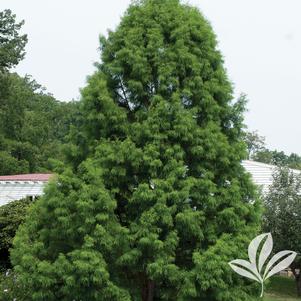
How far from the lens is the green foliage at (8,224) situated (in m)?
14.5

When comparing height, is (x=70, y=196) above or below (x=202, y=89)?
below

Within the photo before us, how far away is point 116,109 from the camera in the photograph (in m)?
6.41

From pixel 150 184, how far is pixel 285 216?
15.0 meters

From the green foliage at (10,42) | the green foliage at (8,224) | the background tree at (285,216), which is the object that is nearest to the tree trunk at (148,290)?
the green foliage at (8,224)

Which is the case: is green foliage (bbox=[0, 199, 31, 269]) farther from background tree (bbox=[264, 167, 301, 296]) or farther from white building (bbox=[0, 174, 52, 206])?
background tree (bbox=[264, 167, 301, 296])

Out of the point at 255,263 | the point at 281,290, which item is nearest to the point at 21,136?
the point at 281,290

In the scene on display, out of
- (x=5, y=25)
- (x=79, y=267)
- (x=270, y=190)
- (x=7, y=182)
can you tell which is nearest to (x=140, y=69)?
(x=79, y=267)

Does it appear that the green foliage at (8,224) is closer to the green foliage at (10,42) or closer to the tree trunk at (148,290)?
the tree trunk at (148,290)

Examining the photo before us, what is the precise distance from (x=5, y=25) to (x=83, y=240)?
108 feet

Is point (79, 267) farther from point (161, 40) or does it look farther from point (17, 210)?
point (17, 210)

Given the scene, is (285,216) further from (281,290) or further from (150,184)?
(150,184)

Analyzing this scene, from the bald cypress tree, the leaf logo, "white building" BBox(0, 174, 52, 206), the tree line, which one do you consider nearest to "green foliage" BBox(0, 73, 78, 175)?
the tree line

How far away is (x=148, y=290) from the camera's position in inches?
259

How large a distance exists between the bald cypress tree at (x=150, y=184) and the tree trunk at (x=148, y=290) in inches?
0.7
